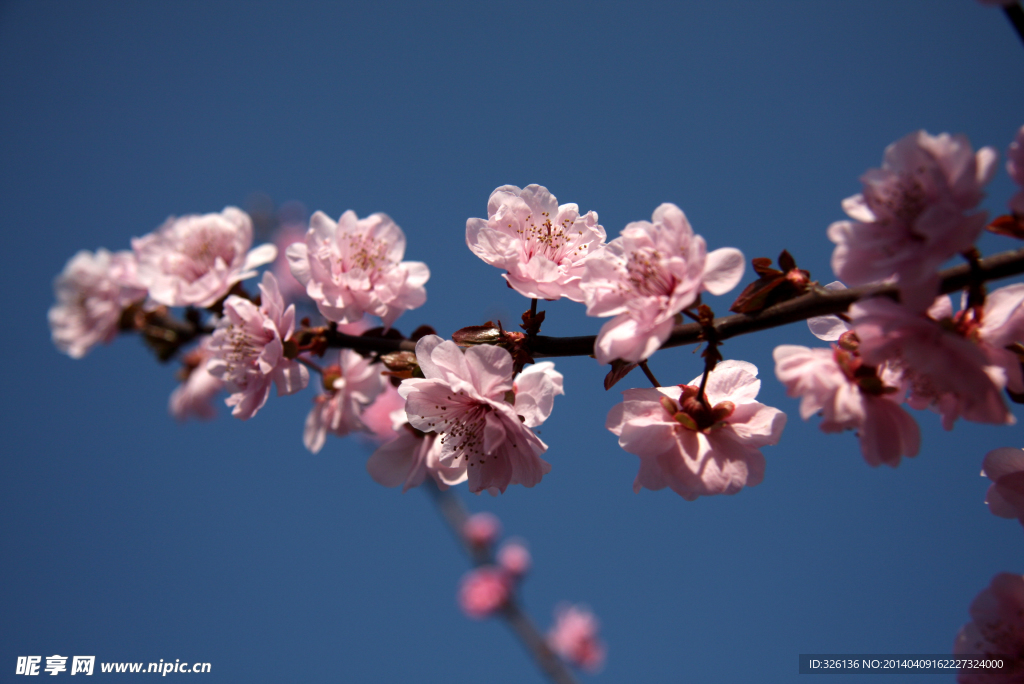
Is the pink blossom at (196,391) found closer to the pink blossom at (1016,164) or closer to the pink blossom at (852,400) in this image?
the pink blossom at (852,400)

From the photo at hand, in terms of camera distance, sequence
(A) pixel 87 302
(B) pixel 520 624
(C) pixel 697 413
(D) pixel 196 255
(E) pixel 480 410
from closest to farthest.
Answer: (C) pixel 697 413 → (E) pixel 480 410 → (D) pixel 196 255 → (A) pixel 87 302 → (B) pixel 520 624

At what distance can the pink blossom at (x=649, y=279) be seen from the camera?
3.51 ft

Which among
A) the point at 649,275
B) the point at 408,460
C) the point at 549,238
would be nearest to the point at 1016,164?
the point at 649,275

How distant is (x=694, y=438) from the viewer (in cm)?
124

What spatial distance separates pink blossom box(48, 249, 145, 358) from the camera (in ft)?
8.96

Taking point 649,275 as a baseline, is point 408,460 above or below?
below

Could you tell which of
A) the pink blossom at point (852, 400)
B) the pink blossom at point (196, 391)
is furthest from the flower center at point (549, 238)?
the pink blossom at point (196, 391)

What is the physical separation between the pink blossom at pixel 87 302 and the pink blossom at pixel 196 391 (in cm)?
40

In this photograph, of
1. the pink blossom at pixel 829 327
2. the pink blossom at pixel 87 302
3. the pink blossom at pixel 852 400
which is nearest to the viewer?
the pink blossom at pixel 852 400

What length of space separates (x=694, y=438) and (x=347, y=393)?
1153 mm

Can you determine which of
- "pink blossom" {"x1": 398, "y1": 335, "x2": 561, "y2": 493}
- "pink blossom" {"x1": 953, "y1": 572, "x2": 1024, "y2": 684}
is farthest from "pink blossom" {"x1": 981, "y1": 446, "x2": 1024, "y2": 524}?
"pink blossom" {"x1": 398, "y1": 335, "x2": 561, "y2": 493}

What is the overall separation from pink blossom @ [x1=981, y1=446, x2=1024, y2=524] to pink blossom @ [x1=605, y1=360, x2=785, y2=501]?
0.59 meters

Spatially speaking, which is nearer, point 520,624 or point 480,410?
point 480,410

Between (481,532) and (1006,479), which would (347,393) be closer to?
(1006,479)
